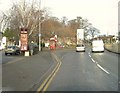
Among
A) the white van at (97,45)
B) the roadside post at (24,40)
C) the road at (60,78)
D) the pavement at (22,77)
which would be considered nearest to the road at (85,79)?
the road at (60,78)

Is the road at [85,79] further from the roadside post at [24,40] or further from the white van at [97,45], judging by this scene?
the white van at [97,45]

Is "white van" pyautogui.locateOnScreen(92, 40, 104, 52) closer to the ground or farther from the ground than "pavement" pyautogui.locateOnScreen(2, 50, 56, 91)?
farther from the ground

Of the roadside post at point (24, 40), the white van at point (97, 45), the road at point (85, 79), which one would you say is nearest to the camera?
the road at point (85, 79)

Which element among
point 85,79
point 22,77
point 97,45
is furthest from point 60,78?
point 97,45

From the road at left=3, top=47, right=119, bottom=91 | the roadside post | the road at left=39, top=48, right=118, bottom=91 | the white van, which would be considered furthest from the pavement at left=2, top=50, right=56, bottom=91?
the white van

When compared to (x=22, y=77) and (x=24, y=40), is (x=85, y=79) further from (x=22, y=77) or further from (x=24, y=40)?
(x=24, y=40)

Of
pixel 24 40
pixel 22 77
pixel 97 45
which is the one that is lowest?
pixel 22 77

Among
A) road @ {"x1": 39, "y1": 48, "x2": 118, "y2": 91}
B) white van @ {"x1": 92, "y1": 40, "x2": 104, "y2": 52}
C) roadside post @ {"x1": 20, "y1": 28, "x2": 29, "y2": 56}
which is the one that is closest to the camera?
road @ {"x1": 39, "y1": 48, "x2": 118, "y2": 91}

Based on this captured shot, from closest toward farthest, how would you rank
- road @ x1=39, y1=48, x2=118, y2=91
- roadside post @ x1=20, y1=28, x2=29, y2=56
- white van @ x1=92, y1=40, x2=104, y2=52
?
road @ x1=39, y1=48, x2=118, y2=91
roadside post @ x1=20, y1=28, x2=29, y2=56
white van @ x1=92, y1=40, x2=104, y2=52

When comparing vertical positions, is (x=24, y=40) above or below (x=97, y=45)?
above

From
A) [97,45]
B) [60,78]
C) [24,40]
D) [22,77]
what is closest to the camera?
[22,77]

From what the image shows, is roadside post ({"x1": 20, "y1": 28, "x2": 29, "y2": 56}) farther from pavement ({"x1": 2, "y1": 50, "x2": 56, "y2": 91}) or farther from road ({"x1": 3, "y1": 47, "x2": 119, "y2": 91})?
pavement ({"x1": 2, "y1": 50, "x2": 56, "y2": 91})

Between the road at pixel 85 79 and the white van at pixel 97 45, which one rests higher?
the white van at pixel 97 45

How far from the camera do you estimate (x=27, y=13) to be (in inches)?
2756
